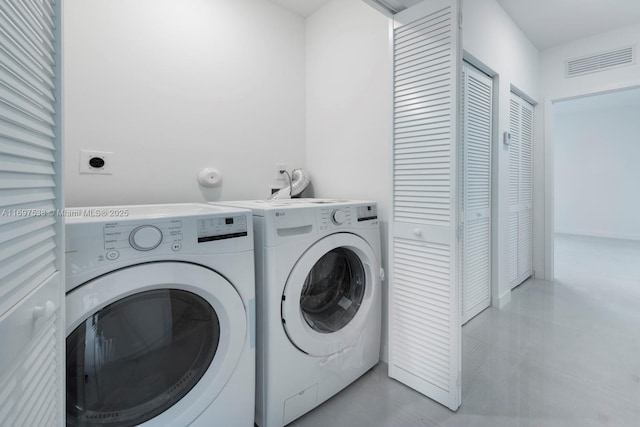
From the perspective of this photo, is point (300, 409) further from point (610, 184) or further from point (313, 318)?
point (610, 184)

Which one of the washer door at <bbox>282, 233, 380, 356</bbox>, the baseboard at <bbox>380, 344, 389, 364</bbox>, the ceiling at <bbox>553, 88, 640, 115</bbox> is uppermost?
the ceiling at <bbox>553, 88, 640, 115</bbox>

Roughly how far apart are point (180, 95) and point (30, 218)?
1.33m

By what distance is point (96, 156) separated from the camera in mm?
1422

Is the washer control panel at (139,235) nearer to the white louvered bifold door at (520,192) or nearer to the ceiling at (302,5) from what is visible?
the ceiling at (302,5)

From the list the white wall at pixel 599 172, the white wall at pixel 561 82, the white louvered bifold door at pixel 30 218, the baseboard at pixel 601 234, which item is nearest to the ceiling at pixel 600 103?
the white wall at pixel 599 172

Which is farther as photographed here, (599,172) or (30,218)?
(599,172)

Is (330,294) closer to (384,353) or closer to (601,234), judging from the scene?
(384,353)

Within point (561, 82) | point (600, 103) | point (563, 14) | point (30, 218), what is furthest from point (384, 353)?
point (600, 103)

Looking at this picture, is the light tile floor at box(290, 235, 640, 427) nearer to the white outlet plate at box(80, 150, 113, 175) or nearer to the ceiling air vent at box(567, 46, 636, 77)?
the white outlet plate at box(80, 150, 113, 175)

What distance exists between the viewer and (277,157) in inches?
82.0

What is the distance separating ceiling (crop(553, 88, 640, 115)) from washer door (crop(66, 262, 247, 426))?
17.5 feet

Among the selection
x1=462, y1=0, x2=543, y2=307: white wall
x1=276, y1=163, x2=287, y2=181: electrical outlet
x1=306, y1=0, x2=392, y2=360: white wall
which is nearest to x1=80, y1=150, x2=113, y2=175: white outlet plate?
x1=276, y1=163, x2=287, y2=181: electrical outlet

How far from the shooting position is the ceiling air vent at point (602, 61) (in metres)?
2.60

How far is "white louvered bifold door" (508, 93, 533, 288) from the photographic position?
2.78m
